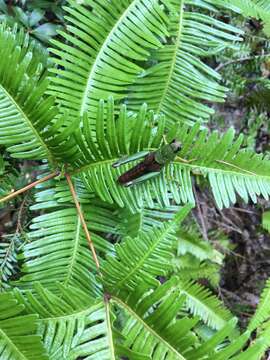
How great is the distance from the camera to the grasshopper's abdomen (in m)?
0.96

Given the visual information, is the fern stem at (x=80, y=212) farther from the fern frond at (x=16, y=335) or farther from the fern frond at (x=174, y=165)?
the fern frond at (x=16, y=335)

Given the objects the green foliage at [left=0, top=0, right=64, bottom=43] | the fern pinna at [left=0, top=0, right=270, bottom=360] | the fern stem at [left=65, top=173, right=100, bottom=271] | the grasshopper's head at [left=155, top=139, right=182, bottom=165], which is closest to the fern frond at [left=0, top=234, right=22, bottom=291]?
the fern pinna at [left=0, top=0, right=270, bottom=360]

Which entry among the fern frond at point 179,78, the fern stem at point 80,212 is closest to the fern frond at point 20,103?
the fern stem at point 80,212

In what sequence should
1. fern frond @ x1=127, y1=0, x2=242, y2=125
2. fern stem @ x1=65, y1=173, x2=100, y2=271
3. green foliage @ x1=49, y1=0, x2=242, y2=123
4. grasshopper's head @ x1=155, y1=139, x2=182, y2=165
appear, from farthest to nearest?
fern frond @ x1=127, y1=0, x2=242, y2=125 < green foliage @ x1=49, y1=0, x2=242, y2=123 < fern stem @ x1=65, y1=173, x2=100, y2=271 < grasshopper's head @ x1=155, y1=139, x2=182, y2=165

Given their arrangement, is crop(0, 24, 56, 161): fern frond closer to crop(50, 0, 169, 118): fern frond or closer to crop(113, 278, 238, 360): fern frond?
crop(50, 0, 169, 118): fern frond

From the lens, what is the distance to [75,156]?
40.4 inches

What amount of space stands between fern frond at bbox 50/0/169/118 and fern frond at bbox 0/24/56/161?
0.15 metres

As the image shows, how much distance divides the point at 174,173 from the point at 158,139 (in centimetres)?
10

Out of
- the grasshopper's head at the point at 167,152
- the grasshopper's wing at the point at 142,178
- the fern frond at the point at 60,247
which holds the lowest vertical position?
the fern frond at the point at 60,247

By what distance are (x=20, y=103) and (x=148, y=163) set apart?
309mm

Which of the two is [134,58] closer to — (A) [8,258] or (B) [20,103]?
(B) [20,103]

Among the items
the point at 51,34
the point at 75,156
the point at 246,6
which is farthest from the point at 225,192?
the point at 51,34

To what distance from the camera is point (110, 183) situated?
1021mm

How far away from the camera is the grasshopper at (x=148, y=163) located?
3.04 ft
